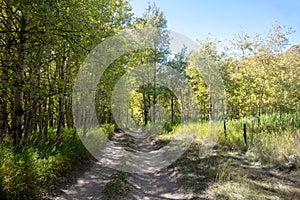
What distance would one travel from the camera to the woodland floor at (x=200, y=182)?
4.50 m

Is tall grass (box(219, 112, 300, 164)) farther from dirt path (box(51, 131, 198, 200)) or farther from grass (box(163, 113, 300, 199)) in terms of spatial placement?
dirt path (box(51, 131, 198, 200))

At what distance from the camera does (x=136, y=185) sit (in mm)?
6027

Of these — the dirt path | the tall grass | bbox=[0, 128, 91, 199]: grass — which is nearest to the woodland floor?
the dirt path

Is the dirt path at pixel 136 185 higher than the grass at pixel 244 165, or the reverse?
the grass at pixel 244 165

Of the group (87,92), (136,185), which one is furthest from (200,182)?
(87,92)

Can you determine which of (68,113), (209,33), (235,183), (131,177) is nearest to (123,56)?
(209,33)

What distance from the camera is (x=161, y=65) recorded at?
22391 millimetres

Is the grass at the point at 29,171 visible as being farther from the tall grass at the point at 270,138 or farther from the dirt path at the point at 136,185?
the tall grass at the point at 270,138

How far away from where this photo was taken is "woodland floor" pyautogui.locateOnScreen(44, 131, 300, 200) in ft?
14.8

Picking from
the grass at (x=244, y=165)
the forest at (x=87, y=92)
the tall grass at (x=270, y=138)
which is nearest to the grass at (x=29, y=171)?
the forest at (x=87, y=92)

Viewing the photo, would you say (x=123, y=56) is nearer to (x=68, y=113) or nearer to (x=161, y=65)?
(x=68, y=113)

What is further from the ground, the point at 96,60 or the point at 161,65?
the point at 161,65

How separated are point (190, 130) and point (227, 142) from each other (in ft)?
12.2

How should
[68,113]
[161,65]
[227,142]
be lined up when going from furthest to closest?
[161,65]
[68,113]
[227,142]
